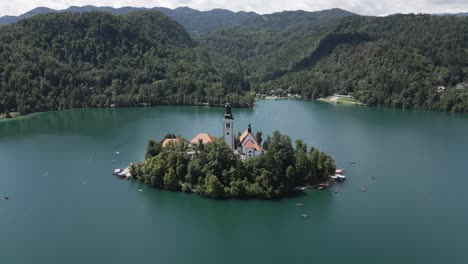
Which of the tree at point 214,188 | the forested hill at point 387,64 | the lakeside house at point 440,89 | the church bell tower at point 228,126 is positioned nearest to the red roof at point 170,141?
the church bell tower at point 228,126

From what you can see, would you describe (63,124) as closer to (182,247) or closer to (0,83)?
(0,83)

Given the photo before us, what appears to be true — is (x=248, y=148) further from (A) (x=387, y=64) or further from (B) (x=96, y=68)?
(A) (x=387, y=64)

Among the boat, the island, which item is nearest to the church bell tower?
the island

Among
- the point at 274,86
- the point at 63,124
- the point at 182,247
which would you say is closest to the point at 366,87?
the point at 274,86

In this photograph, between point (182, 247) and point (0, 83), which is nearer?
point (182, 247)

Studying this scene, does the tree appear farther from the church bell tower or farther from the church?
the church bell tower

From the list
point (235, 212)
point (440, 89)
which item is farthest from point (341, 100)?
point (235, 212)

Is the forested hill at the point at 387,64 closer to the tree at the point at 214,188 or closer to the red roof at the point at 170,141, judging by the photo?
the red roof at the point at 170,141

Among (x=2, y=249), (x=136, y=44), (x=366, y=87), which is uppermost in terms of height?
(x=136, y=44)
